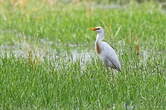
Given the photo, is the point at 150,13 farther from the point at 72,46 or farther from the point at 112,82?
the point at 112,82

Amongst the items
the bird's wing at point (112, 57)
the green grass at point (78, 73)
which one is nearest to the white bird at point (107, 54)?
the bird's wing at point (112, 57)

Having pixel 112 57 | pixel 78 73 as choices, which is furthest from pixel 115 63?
pixel 78 73

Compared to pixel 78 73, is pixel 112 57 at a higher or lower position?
higher

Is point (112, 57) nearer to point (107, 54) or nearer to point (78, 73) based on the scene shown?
point (107, 54)

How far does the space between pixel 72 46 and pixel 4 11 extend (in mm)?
4251

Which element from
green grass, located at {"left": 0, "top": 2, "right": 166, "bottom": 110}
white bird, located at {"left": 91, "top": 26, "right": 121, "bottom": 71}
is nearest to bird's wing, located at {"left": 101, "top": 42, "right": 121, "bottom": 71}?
white bird, located at {"left": 91, "top": 26, "right": 121, "bottom": 71}

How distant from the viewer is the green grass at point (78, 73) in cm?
676

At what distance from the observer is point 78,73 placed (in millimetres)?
7965

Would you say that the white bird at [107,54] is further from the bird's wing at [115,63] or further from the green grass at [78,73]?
the green grass at [78,73]

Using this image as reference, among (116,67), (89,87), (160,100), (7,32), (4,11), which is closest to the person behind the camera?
(160,100)

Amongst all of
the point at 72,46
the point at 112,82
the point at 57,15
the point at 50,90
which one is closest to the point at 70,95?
the point at 50,90

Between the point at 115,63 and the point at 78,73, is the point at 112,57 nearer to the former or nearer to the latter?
the point at 115,63

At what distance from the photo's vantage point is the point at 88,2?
17.2 meters

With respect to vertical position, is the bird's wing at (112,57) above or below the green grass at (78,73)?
above
